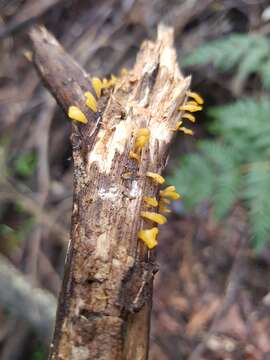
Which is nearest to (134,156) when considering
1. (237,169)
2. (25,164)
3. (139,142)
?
(139,142)

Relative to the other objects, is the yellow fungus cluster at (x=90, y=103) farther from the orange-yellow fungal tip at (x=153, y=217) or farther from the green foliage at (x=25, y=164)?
the green foliage at (x=25, y=164)

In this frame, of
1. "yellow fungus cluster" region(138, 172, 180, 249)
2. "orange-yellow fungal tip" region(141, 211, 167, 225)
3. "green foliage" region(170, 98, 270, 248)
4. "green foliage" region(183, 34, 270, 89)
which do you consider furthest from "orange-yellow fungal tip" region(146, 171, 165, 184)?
"green foliage" region(183, 34, 270, 89)

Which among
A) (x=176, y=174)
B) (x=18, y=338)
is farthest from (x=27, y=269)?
(x=176, y=174)

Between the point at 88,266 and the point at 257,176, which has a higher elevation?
the point at 257,176

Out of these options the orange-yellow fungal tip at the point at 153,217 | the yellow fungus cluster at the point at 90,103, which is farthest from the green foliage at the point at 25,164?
the orange-yellow fungal tip at the point at 153,217

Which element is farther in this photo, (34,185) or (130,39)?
(130,39)

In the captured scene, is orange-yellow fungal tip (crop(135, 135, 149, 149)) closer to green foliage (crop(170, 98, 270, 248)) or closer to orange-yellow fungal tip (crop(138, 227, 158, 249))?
orange-yellow fungal tip (crop(138, 227, 158, 249))

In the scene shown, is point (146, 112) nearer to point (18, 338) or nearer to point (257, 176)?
point (257, 176)
